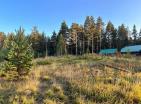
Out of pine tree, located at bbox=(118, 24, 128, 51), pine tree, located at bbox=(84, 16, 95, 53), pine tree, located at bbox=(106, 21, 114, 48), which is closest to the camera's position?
pine tree, located at bbox=(84, 16, 95, 53)

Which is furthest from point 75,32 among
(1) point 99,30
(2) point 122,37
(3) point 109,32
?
(2) point 122,37

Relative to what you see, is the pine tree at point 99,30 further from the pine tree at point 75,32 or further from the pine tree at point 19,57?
the pine tree at point 19,57

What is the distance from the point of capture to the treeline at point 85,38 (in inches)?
2687

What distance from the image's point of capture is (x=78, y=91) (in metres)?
9.07

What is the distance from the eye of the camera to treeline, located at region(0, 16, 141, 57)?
224 feet

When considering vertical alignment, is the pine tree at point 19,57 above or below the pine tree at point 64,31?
below

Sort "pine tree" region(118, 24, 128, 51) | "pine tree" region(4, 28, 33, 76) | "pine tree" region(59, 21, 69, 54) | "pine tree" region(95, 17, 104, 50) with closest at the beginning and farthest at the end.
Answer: "pine tree" region(4, 28, 33, 76)
"pine tree" region(95, 17, 104, 50)
"pine tree" region(59, 21, 69, 54)
"pine tree" region(118, 24, 128, 51)

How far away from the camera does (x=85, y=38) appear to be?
70.2 m

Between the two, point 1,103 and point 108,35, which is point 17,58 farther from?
point 108,35

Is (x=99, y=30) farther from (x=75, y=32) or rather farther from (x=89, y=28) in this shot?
(x=75, y=32)

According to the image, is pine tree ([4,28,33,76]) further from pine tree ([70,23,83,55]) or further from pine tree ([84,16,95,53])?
pine tree ([84,16,95,53])

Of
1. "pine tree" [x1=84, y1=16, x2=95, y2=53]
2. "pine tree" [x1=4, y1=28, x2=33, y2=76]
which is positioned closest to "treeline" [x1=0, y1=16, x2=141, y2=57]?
"pine tree" [x1=84, y1=16, x2=95, y2=53]

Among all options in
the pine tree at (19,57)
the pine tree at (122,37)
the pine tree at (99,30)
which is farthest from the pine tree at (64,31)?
the pine tree at (19,57)

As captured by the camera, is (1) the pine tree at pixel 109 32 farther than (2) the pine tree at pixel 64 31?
Yes
